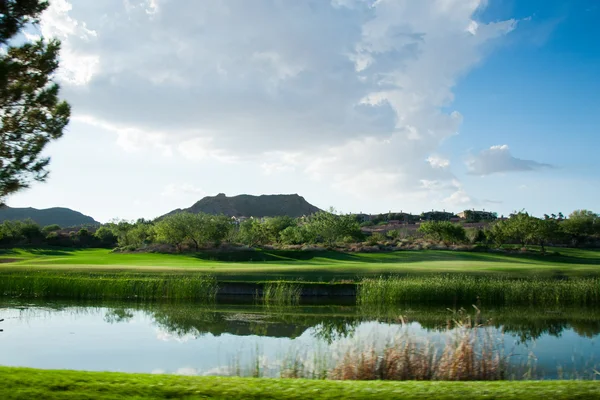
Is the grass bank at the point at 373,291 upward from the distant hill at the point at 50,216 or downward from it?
downward

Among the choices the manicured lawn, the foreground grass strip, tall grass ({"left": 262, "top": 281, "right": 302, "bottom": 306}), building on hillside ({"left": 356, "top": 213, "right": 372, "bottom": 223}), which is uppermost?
building on hillside ({"left": 356, "top": 213, "right": 372, "bottom": 223})

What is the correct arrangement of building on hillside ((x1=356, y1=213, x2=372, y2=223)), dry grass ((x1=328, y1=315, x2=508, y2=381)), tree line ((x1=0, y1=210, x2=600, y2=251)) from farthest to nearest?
building on hillside ((x1=356, y1=213, x2=372, y2=223))
tree line ((x1=0, y1=210, x2=600, y2=251))
dry grass ((x1=328, y1=315, x2=508, y2=381))

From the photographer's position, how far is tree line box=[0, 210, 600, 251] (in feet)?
185

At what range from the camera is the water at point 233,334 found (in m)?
13.1

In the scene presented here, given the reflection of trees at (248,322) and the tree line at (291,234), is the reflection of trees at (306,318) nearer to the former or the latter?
the reflection of trees at (248,322)

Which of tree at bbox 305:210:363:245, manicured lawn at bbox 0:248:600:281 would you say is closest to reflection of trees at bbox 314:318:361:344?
manicured lawn at bbox 0:248:600:281

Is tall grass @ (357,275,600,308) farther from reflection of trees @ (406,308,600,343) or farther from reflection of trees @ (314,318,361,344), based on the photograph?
reflection of trees @ (314,318,361,344)

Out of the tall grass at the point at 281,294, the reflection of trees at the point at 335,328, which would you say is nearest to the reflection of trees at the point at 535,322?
the reflection of trees at the point at 335,328

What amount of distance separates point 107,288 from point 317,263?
20252 millimetres

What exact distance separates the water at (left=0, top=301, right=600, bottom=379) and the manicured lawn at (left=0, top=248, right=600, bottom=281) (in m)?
8.26

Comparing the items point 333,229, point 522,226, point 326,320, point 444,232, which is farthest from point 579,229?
point 326,320

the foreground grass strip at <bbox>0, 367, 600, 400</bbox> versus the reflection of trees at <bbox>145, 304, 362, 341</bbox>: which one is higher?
the foreground grass strip at <bbox>0, 367, 600, 400</bbox>

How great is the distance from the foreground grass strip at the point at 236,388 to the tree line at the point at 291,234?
47.9 m

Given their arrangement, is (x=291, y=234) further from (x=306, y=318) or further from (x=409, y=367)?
(x=409, y=367)
